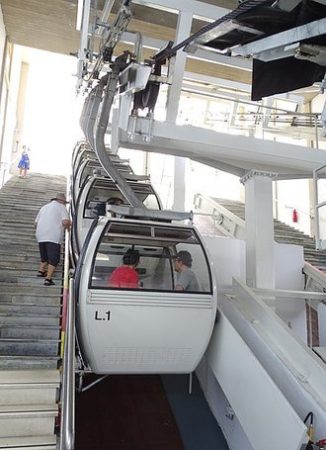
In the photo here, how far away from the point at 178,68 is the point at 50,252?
8.90ft

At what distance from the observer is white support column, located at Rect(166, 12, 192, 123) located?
4.47 metres

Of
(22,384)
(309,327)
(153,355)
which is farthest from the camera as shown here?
(309,327)

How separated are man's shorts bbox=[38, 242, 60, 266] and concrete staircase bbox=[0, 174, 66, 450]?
23 cm

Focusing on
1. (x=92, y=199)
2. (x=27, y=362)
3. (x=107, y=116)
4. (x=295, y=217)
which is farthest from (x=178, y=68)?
(x=295, y=217)

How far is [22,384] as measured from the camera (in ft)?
10.2

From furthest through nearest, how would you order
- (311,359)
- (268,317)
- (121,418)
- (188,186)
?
1. (188,186)
2. (121,418)
3. (268,317)
4. (311,359)

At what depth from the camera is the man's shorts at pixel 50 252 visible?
4.74 meters

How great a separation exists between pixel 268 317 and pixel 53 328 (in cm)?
230

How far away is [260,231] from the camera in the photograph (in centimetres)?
543

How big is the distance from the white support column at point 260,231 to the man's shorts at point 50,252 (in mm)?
2659

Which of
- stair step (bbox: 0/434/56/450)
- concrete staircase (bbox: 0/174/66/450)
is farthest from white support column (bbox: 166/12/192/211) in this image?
stair step (bbox: 0/434/56/450)

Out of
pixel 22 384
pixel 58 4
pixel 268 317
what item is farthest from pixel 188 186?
pixel 22 384

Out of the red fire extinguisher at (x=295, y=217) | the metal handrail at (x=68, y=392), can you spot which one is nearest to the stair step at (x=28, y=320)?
the metal handrail at (x=68, y=392)

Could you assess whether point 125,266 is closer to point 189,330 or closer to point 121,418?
point 189,330
